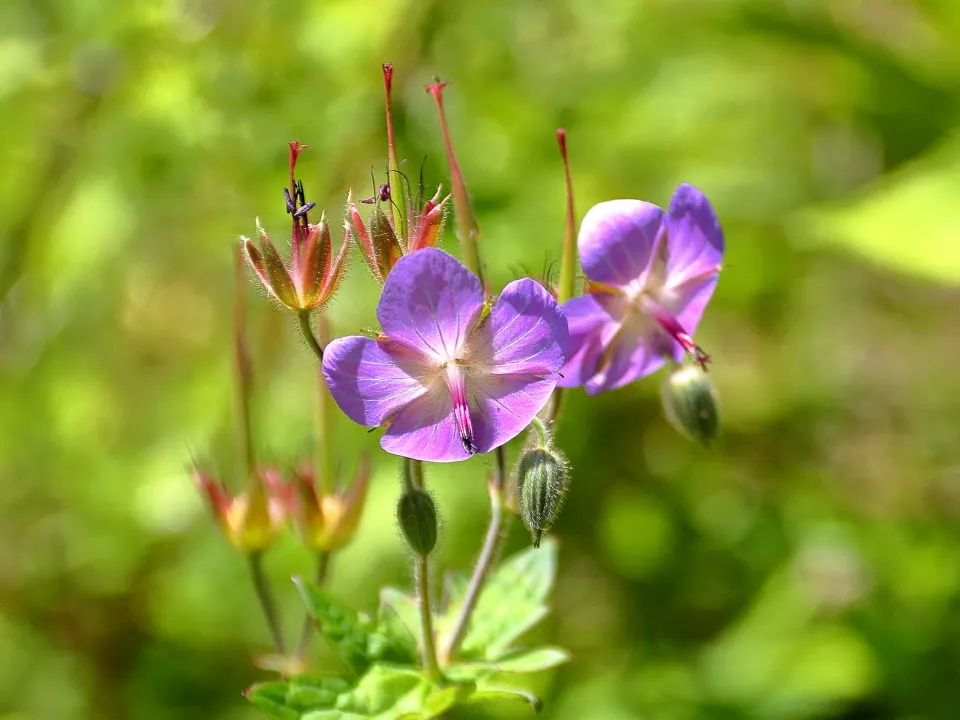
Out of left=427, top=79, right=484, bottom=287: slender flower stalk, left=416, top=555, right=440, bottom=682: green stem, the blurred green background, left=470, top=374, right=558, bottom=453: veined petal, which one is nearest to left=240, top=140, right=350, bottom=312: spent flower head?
left=427, top=79, right=484, bottom=287: slender flower stalk

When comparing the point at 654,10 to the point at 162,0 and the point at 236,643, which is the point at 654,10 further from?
the point at 236,643

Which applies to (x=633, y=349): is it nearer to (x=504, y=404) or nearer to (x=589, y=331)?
(x=589, y=331)

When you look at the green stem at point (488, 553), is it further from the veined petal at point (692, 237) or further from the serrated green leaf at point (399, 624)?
the veined petal at point (692, 237)

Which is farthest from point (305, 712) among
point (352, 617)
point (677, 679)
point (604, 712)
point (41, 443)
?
point (41, 443)

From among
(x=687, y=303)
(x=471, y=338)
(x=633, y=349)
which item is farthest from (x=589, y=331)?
(x=471, y=338)

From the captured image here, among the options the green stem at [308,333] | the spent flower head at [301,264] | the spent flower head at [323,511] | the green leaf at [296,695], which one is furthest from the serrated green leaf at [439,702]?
the spent flower head at [301,264]
